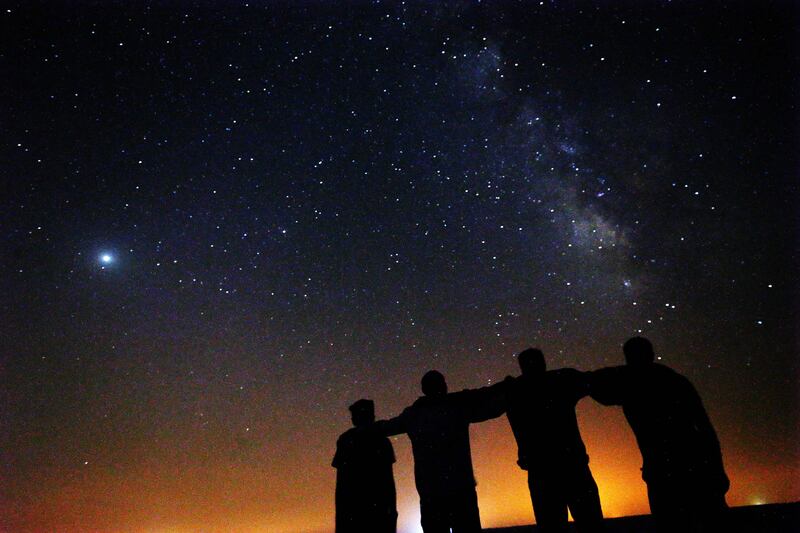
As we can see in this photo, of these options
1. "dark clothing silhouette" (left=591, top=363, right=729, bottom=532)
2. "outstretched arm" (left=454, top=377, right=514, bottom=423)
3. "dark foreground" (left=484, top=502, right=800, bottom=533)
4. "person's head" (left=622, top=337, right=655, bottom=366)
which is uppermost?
"person's head" (left=622, top=337, right=655, bottom=366)

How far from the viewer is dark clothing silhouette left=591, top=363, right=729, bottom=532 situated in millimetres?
3027

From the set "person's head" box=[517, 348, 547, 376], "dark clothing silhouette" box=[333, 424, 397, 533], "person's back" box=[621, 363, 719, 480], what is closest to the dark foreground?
"person's back" box=[621, 363, 719, 480]

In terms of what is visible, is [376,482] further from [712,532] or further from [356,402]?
[712,532]

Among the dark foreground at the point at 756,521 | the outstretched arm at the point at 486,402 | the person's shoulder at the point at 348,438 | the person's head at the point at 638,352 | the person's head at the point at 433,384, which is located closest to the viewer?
the person's head at the point at 638,352

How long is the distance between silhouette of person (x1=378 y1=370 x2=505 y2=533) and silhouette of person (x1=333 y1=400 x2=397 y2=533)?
0.66ft

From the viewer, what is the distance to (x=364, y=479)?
12.9 ft

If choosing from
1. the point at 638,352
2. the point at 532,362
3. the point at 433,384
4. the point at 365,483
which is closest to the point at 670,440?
the point at 638,352

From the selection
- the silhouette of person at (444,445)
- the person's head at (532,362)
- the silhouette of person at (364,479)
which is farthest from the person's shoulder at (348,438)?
the person's head at (532,362)

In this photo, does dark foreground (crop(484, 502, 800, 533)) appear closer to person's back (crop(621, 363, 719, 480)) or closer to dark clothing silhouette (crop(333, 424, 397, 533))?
person's back (crop(621, 363, 719, 480))

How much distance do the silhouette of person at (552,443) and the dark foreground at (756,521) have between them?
0.90 metres

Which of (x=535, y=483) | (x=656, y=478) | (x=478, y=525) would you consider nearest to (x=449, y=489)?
(x=478, y=525)

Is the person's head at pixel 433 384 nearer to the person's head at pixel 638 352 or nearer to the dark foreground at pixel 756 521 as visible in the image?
the person's head at pixel 638 352

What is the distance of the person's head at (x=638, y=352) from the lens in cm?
340

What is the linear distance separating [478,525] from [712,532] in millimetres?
1568
